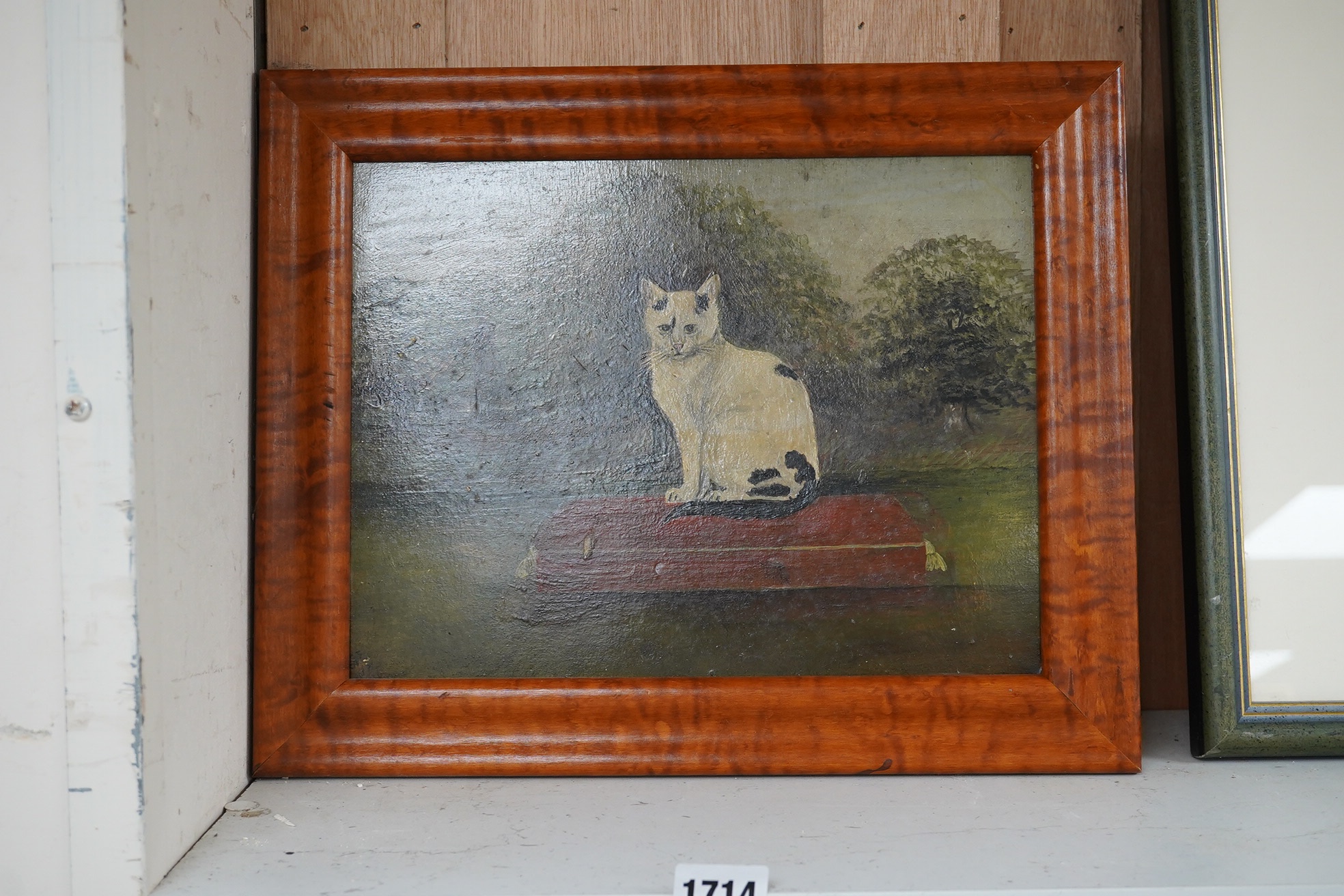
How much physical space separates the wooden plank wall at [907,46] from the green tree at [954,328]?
0.19 metres

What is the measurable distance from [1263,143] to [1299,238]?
9cm

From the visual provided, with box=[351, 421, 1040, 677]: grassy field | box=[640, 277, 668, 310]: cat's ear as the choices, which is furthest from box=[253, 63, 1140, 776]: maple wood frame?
box=[640, 277, 668, 310]: cat's ear

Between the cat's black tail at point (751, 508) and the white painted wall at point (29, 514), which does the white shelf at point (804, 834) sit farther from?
the cat's black tail at point (751, 508)

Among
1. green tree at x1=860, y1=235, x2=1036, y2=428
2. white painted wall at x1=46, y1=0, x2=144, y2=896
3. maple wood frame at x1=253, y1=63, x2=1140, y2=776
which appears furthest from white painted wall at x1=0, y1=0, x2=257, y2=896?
green tree at x1=860, y1=235, x2=1036, y2=428

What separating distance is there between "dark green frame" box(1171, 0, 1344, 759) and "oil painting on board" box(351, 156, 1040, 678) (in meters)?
0.14

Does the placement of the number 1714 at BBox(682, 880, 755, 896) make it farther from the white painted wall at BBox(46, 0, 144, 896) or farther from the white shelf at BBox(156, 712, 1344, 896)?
the white painted wall at BBox(46, 0, 144, 896)

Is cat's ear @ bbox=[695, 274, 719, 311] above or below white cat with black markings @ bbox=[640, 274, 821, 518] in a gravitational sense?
above

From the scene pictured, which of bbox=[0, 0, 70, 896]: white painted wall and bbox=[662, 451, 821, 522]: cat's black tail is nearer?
bbox=[0, 0, 70, 896]: white painted wall

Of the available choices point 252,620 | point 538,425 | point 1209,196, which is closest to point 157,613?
point 252,620

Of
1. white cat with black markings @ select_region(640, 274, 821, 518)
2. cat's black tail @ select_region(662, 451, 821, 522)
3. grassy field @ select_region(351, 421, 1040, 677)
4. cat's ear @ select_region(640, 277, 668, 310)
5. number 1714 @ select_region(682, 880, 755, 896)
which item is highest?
cat's ear @ select_region(640, 277, 668, 310)

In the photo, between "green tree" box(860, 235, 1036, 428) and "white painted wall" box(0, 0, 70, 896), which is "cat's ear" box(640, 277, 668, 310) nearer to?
"green tree" box(860, 235, 1036, 428)

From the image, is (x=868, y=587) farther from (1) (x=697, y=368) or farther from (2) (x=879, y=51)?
(2) (x=879, y=51)

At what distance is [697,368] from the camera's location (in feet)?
2.59

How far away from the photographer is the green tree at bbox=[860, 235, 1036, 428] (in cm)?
79
